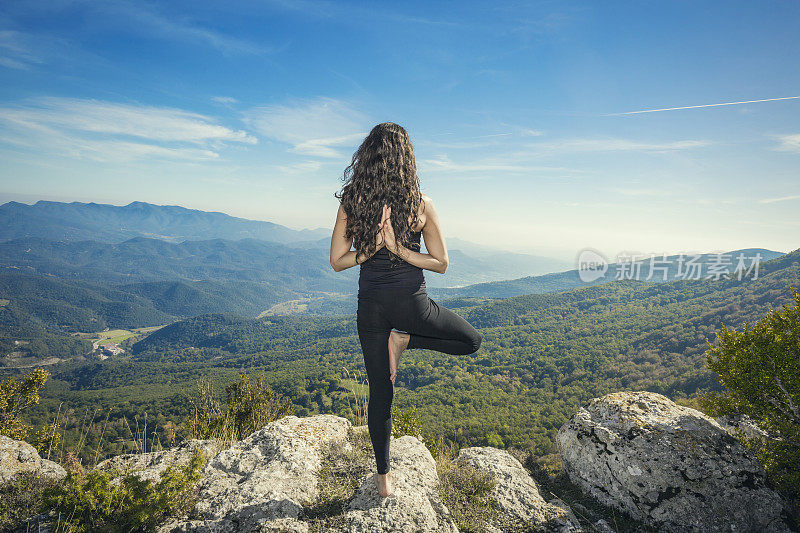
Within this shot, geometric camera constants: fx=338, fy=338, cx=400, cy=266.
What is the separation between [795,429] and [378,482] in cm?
497

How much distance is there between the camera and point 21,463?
4195 millimetres

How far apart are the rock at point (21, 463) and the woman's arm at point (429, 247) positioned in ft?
15.6

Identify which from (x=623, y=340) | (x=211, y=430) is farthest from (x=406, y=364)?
(x=211, y=430)

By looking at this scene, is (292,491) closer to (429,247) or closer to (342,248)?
(342,248)

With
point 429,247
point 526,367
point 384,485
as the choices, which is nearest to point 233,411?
point 384,485

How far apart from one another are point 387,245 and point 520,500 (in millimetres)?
3298

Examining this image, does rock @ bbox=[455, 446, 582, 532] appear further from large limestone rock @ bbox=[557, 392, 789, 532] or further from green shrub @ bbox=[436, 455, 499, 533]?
large limestone rock @ bbox=[557, 392, 789, 532]

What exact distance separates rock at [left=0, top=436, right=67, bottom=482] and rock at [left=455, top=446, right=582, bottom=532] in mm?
4943

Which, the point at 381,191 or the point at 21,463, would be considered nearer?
the point at 381,191

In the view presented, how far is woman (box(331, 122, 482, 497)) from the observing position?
2453 mm

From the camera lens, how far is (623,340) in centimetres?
7362

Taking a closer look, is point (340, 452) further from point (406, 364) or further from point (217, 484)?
point (406, 364)

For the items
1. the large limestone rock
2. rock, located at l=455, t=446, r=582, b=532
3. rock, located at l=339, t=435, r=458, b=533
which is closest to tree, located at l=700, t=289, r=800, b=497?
the large limestone rock

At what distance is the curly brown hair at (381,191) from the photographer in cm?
244
